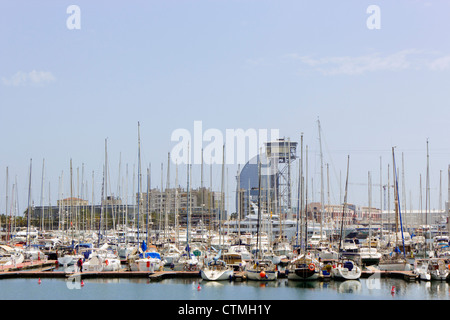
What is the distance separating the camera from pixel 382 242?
80.8m

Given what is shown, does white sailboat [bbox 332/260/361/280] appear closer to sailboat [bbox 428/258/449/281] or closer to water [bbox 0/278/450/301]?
water [bbox 0/278/450/301]

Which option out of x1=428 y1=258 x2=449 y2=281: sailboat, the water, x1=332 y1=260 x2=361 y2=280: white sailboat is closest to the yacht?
the water

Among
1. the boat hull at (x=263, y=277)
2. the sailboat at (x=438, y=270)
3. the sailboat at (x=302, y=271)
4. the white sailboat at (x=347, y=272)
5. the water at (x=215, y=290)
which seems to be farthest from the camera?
the white sailboat at (x=347, y=272)

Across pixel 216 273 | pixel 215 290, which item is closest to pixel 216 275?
pixel 216 273

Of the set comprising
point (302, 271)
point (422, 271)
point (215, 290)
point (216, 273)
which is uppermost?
point (302, 271)

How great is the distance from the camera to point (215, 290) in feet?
137

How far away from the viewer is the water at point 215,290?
128 ft

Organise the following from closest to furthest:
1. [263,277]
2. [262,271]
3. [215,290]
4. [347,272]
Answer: [215,290] → [263,277] → [262,271] → [347,272]

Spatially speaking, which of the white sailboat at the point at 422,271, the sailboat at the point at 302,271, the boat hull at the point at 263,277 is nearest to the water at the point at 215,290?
the boat hull at the point at 263,277

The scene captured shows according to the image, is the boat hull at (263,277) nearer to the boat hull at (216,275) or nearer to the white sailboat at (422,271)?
the boat hull at (216,275)

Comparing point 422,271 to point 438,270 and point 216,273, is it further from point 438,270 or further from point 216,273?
point 216,273

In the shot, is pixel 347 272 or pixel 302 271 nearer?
pixel 302 271
